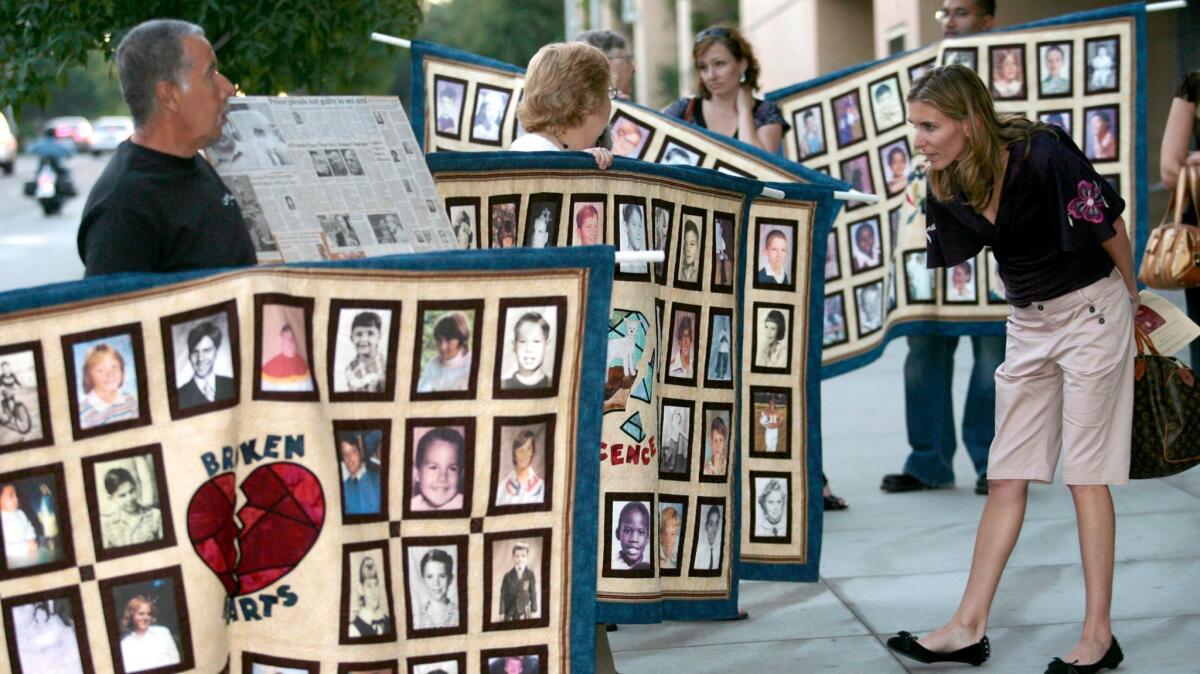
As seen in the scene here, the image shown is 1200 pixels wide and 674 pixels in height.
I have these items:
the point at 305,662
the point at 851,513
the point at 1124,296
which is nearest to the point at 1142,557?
the point at 851,513

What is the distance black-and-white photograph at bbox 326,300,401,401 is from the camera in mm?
3102

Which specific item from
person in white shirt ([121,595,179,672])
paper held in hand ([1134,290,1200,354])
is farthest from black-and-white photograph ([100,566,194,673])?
paper held in hand ([1134,290,1200,354])

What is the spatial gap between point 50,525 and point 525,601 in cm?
97

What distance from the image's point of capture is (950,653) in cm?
452

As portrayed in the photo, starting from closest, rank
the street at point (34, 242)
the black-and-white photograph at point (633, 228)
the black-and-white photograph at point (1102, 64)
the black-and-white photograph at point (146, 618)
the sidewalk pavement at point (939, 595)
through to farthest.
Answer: the black-and-white photograph at point (146, 618) < the black-and-white photograph at point (633, 228) < the sidewalk pavement at point (939, 595) < the black-and-white photograph at point (1102, 64) < the street at point (34, 242)

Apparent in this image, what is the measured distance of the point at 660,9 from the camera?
33.1 metres

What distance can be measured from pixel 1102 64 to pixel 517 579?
4.22 metres

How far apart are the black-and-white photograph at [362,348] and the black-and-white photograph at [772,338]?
5.95ft

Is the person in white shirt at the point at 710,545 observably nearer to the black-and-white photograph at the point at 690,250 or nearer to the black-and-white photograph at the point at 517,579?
the black-and-white photograph at the point at 690,250

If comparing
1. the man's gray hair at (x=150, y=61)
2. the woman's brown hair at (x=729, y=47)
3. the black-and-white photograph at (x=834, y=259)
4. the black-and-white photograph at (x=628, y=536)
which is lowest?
the black-and-white photograph at (x=628, y=536)

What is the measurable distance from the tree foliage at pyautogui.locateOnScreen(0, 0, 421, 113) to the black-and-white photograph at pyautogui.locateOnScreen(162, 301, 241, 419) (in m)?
3.53

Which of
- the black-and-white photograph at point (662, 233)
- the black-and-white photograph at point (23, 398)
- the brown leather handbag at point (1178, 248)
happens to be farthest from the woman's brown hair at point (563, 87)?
the brown leather handbag at point (1178, 248)

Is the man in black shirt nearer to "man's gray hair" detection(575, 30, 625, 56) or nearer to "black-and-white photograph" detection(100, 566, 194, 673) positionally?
"black-and-white photograph" detection(100, 566, 194, 673)

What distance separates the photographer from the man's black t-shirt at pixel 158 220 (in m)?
3.22
